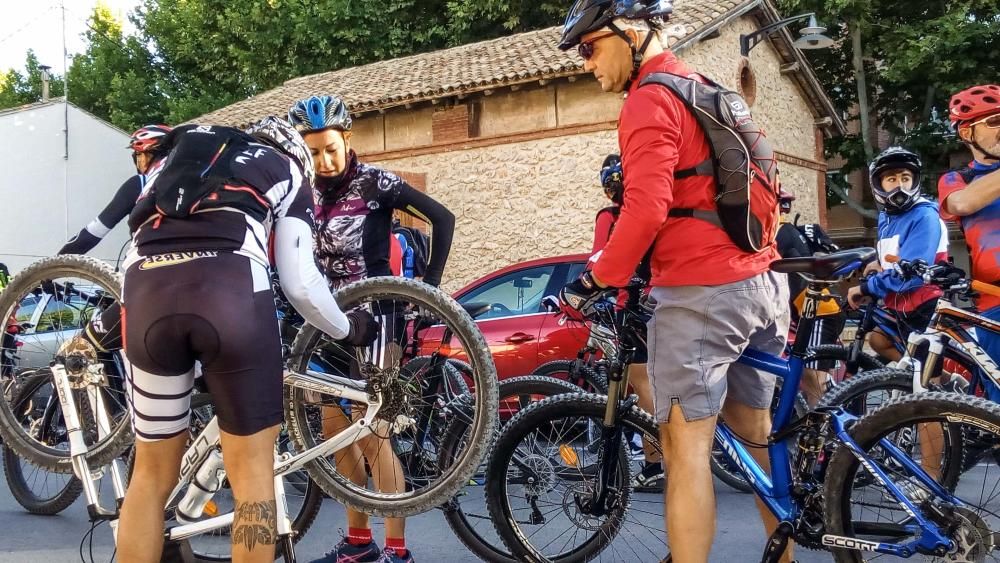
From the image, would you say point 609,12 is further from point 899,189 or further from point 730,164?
point 899,189

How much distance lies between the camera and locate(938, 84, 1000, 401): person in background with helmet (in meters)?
3.96

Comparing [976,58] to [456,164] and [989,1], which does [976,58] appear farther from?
[456,164]

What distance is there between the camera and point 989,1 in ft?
62.2

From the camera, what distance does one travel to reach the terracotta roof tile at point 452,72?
16125 mm

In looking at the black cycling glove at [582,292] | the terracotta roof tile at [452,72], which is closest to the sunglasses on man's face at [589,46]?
the black cycling glove at [582,292]

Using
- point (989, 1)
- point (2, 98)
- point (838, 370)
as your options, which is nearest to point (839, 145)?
point (989, 1)

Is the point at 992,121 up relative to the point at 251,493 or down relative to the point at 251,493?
up

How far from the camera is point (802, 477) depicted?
3137 mm

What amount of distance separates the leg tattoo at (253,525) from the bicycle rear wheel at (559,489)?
1.05 m

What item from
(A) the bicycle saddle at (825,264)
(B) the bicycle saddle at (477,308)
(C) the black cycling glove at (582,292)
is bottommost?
(B) the bicycle saddle at (477,308)

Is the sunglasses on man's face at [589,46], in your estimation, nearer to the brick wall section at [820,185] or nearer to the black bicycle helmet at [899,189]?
the black bicycle helmet at [899,189]

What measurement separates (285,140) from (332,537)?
2.52 metres

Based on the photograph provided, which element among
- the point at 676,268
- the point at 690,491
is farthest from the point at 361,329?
the point at 690,491

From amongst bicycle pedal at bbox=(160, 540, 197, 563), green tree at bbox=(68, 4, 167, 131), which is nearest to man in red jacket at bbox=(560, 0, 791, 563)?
bicycle pedal at bbox=(160, 540, 197, 563)
